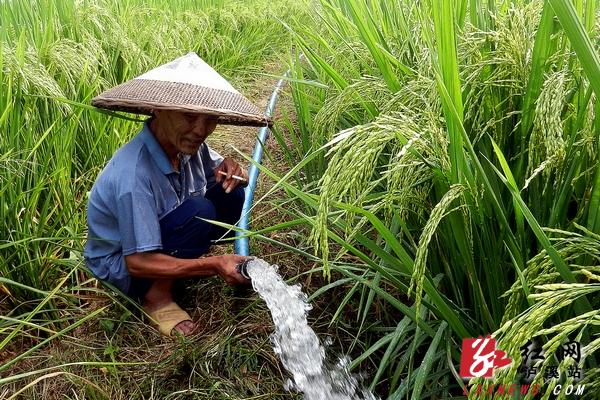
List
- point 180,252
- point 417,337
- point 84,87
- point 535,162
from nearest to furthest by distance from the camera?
point 535,162 → point 417,337 → point 180,252 → point 84,87

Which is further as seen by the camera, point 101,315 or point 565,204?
point 101,315

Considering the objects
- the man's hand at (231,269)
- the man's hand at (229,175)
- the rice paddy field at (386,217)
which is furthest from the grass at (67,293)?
the man's hand at (229,175)

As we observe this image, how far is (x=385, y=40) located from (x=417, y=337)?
3.44 ft

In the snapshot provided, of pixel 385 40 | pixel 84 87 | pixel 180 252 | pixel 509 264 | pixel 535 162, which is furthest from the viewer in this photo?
pixel 84 87

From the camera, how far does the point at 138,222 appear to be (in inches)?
71.7

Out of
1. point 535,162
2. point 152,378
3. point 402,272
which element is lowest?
point 152,378

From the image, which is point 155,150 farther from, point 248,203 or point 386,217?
point 386,217

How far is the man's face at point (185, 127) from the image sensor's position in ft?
6.13

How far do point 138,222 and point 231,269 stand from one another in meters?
0.35

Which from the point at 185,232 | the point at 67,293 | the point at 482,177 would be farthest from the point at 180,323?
the point at 482,177

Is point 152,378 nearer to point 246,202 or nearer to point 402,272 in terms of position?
point 402,272

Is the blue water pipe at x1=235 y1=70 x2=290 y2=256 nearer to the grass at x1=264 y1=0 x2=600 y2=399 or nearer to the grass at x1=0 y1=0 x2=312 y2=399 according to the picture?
the grass at x1=0 y1=0 x2=312 y2=399

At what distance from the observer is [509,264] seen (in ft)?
4.19

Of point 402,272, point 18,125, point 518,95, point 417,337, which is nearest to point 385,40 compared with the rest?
point 518,95
